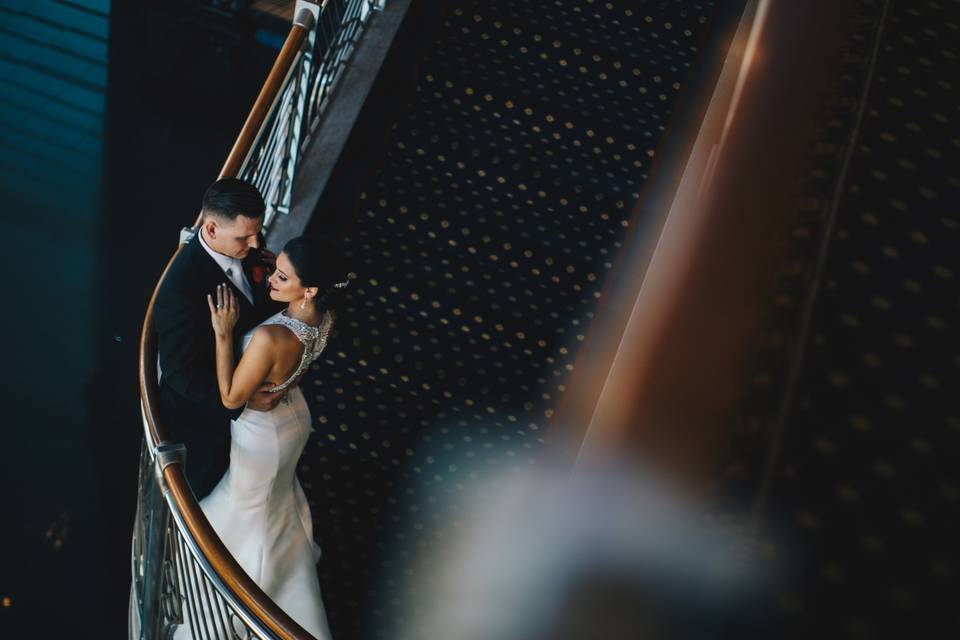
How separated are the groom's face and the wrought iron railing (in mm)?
572

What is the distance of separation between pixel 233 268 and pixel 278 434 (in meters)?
0.87

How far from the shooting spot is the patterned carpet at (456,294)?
17.4 ft

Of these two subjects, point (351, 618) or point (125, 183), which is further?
point (125, 183)

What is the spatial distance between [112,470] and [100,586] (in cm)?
90

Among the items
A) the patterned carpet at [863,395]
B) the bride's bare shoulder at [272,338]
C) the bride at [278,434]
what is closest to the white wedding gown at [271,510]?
the bride at [278,434]

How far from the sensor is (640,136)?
5723mm

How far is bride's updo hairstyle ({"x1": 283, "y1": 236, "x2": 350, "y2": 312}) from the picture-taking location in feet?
11.6

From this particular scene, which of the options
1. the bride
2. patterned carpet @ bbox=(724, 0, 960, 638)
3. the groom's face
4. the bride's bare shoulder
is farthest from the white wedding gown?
patterned carpet @ bbox=(724, 0, 960, 638)

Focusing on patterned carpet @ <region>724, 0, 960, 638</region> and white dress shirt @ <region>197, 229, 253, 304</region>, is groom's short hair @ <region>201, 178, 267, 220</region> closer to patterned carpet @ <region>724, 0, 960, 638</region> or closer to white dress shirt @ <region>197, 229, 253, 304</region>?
white dress shirt @ <region>197, 229, 253, 304</region>

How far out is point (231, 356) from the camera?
12.3 ft

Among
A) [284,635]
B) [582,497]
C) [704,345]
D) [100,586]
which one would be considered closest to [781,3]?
[704,345]

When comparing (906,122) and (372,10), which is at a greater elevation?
(906,122)

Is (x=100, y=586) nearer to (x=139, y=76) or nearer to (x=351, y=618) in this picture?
(x=351, y=618)

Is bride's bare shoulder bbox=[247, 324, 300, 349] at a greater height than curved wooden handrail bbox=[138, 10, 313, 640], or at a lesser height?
greater
